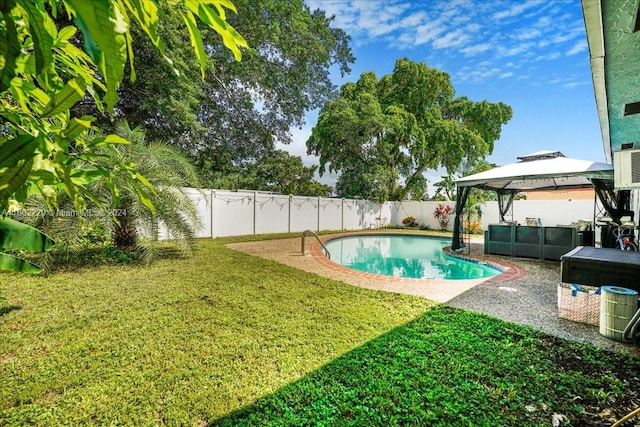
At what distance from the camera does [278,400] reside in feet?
7.74

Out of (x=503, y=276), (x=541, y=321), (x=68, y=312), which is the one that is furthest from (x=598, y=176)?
(x=68, y=312)

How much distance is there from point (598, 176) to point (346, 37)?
497 inches

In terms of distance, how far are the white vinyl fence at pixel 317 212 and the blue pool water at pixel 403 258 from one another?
102 inches

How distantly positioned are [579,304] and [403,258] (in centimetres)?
768

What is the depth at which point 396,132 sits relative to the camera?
62.2 ft

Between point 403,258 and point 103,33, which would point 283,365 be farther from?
point 403,258

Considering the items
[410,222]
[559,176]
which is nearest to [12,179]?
[559,176]

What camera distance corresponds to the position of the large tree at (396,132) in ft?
61.2

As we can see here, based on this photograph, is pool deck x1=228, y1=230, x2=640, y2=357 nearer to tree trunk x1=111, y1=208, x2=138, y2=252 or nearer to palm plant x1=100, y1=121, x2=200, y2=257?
palm plant x1=100, y1=121, x2=200, y2=257

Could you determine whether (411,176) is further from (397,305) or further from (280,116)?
(397,305)

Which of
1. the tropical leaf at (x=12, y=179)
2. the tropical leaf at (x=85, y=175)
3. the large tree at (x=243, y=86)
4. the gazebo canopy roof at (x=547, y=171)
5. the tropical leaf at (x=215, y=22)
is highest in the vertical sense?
the large tree at (x=243, y=86)

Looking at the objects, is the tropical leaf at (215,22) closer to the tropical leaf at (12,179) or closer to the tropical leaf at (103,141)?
the tropical leaf at (103,141)

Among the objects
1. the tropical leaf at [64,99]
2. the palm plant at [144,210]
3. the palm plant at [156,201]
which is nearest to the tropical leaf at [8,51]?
the tropical leaf at [64,99]

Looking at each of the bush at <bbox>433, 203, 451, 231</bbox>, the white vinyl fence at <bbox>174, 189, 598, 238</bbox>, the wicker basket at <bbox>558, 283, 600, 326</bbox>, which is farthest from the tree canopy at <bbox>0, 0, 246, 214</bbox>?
the bush at <bbox>433, 203, 451, 231</bbox>
